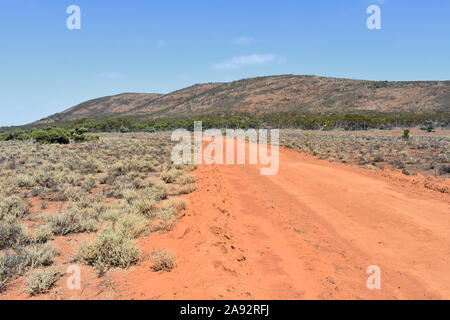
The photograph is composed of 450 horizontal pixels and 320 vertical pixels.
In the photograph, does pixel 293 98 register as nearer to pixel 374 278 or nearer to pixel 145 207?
pixel 145 207

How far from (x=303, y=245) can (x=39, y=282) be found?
451 centimetres

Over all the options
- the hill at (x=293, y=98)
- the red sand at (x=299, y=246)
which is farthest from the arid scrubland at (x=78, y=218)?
the hill at (x=293, y=98)

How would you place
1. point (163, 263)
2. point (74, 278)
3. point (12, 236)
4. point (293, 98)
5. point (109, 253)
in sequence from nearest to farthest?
point (74, 278)
point (163, 263)
point (109, 253)
point (12, 236)
point (293, 98)

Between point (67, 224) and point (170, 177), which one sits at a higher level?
point (170, 177)

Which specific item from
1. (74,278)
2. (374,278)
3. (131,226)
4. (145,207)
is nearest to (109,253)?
(74,278)

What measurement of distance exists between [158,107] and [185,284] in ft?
437

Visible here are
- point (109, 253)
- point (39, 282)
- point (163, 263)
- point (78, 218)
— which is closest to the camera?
point (39, 282)

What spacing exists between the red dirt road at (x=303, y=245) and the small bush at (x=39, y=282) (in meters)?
0.98

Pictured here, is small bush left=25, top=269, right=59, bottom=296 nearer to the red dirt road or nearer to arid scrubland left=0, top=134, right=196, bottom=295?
arid scrubland left=0, top=134, right=196, bottom=295

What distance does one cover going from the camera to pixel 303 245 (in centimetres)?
552

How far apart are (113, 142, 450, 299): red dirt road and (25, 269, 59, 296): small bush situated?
0.98 metres

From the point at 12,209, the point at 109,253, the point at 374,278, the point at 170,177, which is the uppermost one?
the point at 170,177
